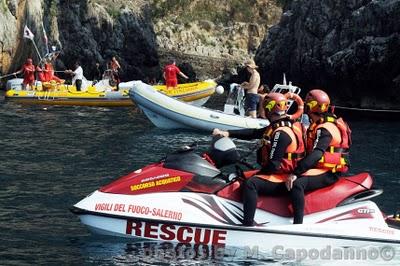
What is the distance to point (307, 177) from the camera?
26.4 feet

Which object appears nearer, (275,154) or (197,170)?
(275,154)

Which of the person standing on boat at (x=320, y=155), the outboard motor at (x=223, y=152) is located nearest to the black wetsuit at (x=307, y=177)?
the person standing on boat at (x=320, y=155)

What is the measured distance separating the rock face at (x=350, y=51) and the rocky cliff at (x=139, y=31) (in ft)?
49.2

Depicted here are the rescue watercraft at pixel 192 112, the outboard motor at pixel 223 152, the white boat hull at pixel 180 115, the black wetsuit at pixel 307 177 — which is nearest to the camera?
the black wetsuit at pixel 307 177

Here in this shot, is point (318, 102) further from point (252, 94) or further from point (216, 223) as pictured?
point (252, 94)

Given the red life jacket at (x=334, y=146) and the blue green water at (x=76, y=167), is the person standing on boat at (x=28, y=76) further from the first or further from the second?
the red life jacket at (x=334, y=146)

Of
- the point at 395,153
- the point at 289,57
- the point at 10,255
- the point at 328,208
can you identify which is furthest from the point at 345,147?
the point at 289,57

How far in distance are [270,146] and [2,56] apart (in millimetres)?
29861

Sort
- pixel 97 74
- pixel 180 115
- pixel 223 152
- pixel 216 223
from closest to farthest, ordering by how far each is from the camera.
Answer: pixel 216 223
pixel 223 152
pixel 180 115
pixel 97 74

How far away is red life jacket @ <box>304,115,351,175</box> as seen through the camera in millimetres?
8051

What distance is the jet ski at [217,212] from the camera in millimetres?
8070

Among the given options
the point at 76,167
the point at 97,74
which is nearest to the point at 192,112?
the point at 76,167

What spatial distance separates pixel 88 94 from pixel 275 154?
20.8 m

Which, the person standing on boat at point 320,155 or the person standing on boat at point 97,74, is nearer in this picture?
the person standing on boat at point 320,155
